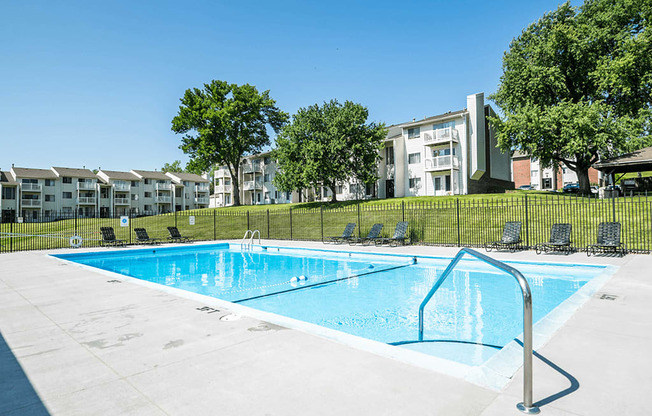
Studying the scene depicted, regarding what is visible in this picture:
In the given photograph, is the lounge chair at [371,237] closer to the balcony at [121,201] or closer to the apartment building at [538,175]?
the apartment building at [538,175]

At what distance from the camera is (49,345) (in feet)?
13.5

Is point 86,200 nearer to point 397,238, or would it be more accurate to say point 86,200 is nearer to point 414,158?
point 414,158

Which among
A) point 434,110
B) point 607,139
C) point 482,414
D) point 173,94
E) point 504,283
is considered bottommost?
point 504,283

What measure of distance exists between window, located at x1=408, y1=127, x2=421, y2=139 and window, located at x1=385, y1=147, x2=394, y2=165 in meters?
2.72

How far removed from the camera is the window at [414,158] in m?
35.7

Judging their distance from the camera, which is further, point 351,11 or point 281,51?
point 281,51

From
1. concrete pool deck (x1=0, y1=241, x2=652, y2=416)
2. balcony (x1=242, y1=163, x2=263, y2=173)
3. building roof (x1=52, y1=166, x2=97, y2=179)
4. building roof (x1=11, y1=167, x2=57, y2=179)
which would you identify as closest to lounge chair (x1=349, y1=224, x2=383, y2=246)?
concrete pool deck (x1=0, y1=241, x2=652, y2=416)

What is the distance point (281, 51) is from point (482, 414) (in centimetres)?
1993

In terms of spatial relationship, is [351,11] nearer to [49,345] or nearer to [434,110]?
[49,345]

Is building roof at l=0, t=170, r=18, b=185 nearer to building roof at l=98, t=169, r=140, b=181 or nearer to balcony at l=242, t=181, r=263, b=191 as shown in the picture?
building roof at l=98, t=169, r=140, b=181

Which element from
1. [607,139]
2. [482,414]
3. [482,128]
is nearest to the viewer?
[482,414]

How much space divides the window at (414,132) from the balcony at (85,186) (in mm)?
52116

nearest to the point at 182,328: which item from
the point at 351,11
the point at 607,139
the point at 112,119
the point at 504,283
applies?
the point at 504,283

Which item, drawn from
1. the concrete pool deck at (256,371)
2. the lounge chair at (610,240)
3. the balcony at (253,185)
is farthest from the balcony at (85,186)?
the lounge chair at (610,240)
